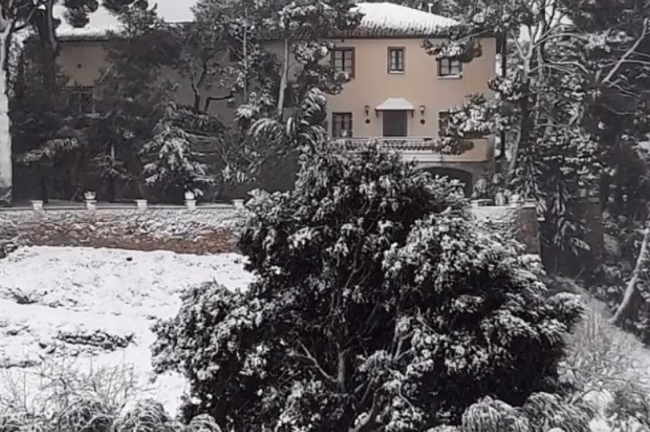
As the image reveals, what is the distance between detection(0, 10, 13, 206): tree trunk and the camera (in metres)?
12.8

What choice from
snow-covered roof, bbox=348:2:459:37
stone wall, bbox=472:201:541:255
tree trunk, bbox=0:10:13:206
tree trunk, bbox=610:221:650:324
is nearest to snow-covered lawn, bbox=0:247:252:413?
tree trunk, bbox=0:10:13:206

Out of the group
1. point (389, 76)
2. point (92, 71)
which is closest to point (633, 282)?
point (389, 76)

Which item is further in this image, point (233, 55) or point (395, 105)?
point (395, 105)

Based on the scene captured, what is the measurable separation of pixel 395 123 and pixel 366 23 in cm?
162

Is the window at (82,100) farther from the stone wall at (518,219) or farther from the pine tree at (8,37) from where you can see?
the stone wall at (518,219)

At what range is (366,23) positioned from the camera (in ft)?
47.4

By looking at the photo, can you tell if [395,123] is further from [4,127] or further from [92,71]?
[4,127]

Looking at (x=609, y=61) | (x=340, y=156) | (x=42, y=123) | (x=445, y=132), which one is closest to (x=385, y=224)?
(x=340, y=156)

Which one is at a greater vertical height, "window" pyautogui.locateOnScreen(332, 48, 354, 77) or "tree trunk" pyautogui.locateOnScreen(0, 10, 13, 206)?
"window" pyautogui.locateOnScreen(332, 48, 354, 77)

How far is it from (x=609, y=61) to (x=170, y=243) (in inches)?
286

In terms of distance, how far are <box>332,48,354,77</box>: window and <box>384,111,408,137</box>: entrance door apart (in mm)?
881

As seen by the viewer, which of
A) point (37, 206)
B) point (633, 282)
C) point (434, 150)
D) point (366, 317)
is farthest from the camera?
point (434, 150)

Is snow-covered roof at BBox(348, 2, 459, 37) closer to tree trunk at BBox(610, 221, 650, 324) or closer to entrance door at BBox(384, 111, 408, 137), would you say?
entrance door at BBox(384, 111, 408, 137)

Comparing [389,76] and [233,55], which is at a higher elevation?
[233,55]
